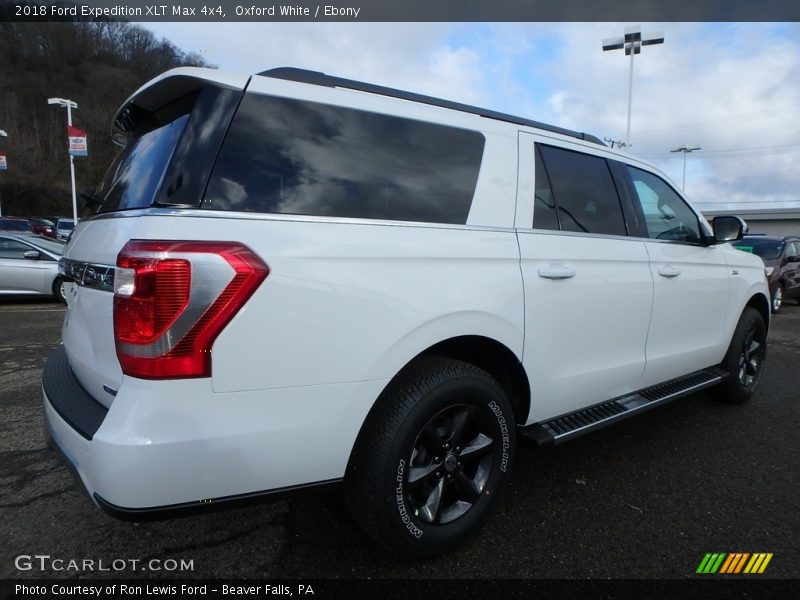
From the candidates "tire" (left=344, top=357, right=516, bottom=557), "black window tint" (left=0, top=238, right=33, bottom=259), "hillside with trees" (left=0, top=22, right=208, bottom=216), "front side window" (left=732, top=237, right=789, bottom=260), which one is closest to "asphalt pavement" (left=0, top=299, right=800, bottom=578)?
"tire" (left=344, top=357, right=516, bottom=557)

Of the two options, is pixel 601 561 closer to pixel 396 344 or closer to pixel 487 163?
pixel 396 344

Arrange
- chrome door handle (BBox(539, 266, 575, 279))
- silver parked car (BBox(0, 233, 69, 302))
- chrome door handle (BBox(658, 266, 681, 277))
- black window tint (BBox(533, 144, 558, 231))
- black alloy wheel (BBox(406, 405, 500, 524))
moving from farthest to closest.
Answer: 1. silver parked car (BBox(0, 233, 69, 302))
2. chrome door handle (BBox(658, 266, 681, 277))
3. black window tint (BBox(533, 144, 558, 231))
4. chrome door handle (BBox(539, 266, 575, 279))
5. black alloy wheel (BBox(406, 405, 500, 524))

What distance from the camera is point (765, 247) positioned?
446 inches

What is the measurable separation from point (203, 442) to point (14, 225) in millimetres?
33244

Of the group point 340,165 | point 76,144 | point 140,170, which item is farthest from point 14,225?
point 340,165

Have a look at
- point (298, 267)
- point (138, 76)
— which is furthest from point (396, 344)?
point (138, 76)

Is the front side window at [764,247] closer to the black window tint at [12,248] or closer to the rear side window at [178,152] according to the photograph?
the rear side window at [178,152]

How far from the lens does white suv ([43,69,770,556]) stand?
151 cm

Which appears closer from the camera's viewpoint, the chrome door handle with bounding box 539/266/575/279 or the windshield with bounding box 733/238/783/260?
the chrome door handle with bounding box 539/266/575/279

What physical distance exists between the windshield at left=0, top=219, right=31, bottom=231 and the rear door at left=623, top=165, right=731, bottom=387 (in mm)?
31975

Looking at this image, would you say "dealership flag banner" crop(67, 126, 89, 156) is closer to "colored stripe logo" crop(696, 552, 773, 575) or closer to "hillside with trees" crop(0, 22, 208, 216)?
"colored stripe logo" crop(696, 552, 773, 575)

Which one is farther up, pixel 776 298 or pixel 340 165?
pixel 340 165

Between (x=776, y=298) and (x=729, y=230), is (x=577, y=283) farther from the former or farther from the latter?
(x=776, y=298)

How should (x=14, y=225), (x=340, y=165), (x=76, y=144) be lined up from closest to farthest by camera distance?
(x=340, y=165)
(x=76, y=144)
(x=14, y=225)
